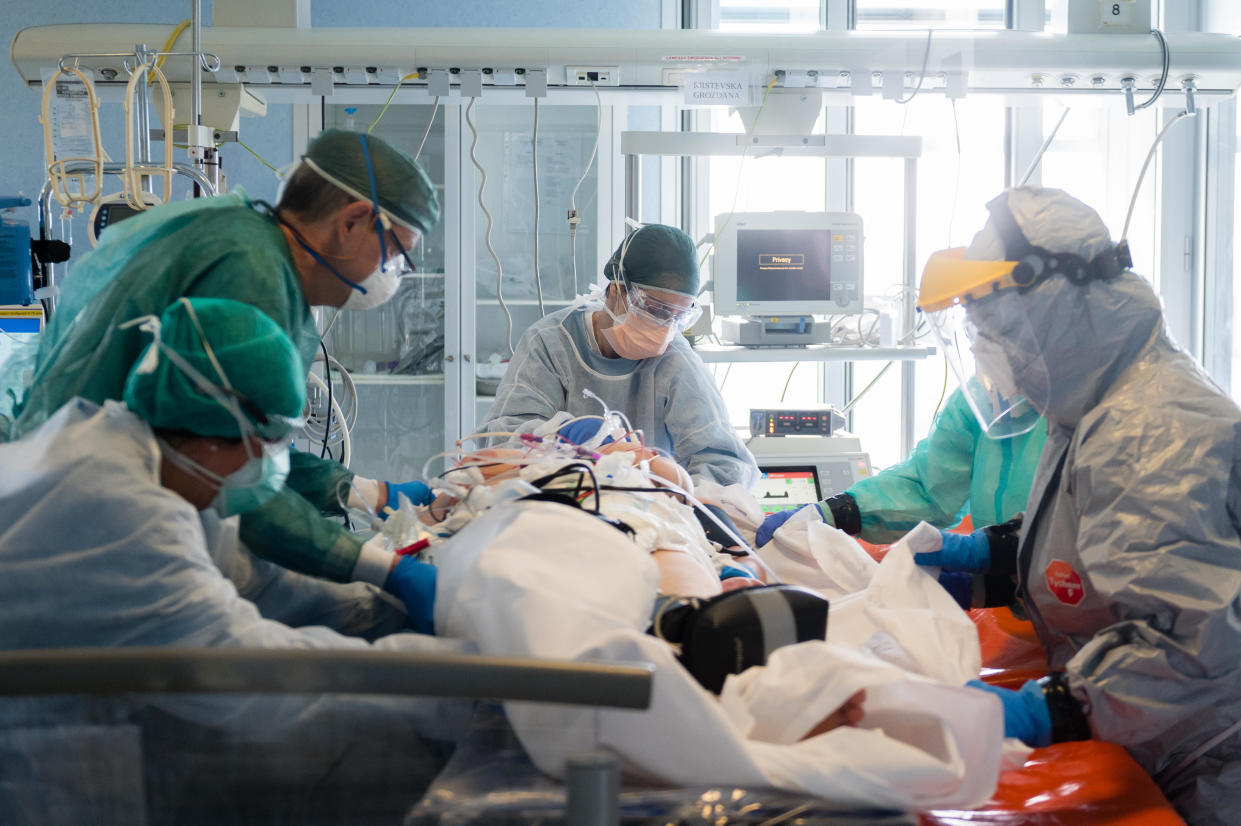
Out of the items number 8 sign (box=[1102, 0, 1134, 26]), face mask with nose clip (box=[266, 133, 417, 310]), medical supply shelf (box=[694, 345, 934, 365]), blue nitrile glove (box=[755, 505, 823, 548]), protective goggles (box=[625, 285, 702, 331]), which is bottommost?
blue nitrile glove (box=[755, 505, 823, 548])

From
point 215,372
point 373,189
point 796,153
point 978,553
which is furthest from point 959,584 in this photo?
point 796,153

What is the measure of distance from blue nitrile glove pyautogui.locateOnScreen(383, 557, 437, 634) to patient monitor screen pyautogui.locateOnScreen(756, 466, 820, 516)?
1.76 metres

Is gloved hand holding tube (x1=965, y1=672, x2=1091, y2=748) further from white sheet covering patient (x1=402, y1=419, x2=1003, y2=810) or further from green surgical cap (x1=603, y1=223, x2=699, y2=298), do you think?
green surgical cap (x1=603, y1=223, x2=699, y2=298)

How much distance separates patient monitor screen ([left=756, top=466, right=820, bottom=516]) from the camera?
10.3 ft

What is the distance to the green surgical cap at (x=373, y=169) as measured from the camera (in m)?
1.61

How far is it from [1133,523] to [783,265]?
2.12 m

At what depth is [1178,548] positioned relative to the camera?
1.31 meters

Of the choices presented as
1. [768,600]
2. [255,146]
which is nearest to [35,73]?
[255,146]

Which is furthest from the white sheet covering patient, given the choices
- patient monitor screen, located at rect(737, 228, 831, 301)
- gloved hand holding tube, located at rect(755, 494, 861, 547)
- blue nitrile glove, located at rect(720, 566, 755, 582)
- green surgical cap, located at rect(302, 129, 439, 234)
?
patient monitor screen, located at rect(737, 228, 831, 301)

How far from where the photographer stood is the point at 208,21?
4.55 m

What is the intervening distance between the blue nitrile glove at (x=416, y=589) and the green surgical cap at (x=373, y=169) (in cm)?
59

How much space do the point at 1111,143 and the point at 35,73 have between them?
4.50 metres

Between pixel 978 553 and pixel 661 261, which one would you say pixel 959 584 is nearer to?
pixel 978 553

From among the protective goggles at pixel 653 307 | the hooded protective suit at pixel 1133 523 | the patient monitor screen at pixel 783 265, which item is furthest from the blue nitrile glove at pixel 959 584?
the patient monitor screen at pixel 783 265
